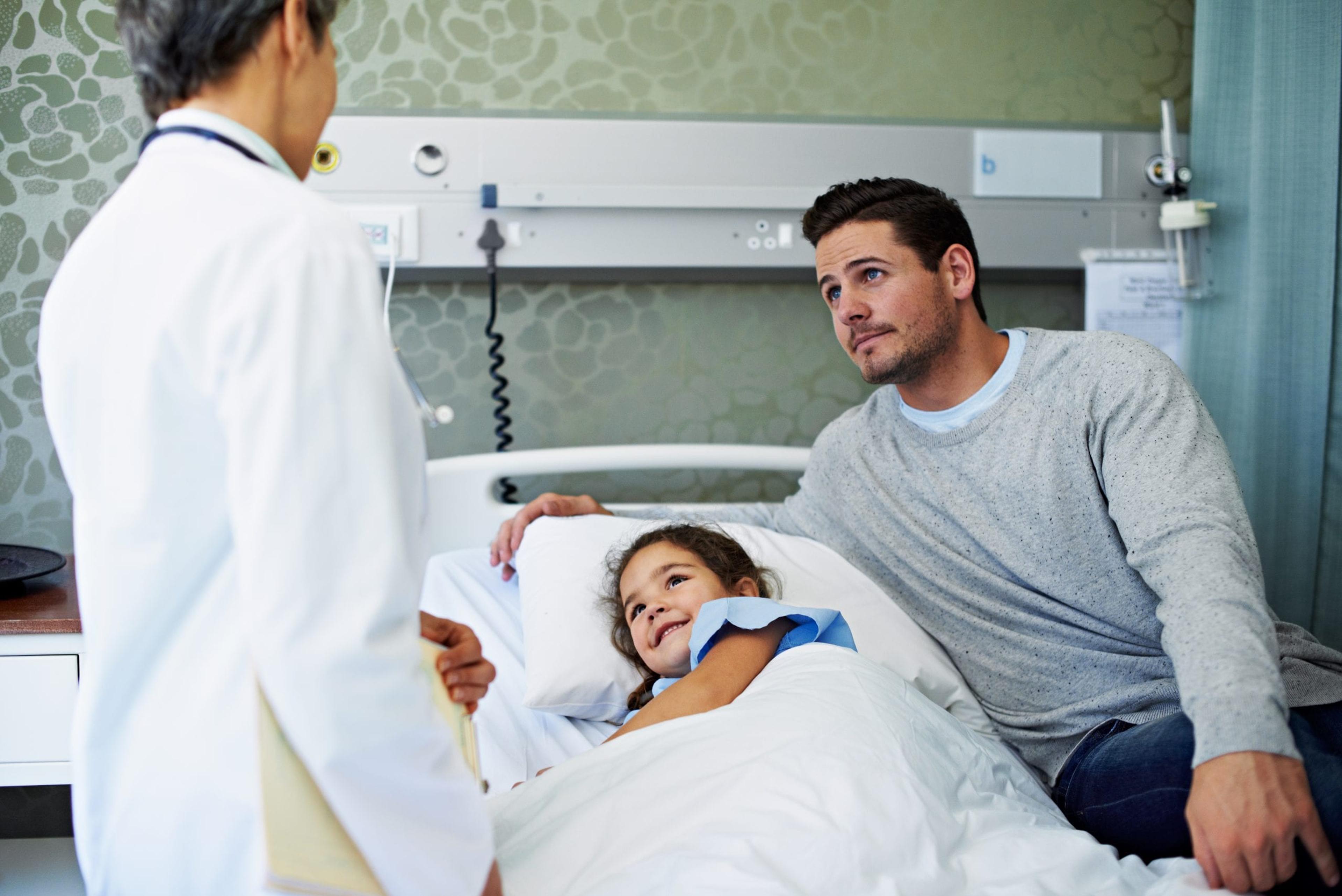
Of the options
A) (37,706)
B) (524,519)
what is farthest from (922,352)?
(37,706)

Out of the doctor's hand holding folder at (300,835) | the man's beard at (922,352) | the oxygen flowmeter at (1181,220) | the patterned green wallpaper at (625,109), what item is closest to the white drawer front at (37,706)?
the patterned green wallpaper at (625,109)

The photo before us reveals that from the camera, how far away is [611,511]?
2.04 m

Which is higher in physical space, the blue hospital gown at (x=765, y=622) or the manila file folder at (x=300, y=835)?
the manila file folder at (x=300, y=835)

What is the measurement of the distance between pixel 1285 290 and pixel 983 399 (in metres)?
0.84

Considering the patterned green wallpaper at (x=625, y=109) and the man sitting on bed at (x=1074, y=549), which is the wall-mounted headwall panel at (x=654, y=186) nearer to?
the patterned green wallpaper at (x=625, y=109)

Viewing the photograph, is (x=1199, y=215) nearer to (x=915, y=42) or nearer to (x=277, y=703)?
(x=915, y=42)

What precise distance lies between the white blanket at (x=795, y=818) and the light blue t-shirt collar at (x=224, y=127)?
693mm

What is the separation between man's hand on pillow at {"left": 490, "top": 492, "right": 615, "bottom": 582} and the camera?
1921mm

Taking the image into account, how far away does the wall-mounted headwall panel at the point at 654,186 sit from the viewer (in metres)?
2.12

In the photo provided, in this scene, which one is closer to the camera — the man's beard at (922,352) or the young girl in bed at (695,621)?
the young girl in bed at (695,621)

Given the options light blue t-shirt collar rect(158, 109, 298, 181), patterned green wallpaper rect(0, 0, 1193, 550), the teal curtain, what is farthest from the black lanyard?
the teal curtain

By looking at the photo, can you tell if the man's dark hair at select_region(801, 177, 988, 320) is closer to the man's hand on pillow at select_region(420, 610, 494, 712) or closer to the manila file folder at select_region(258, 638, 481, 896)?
the man's hand on pillow at select_region(420, 610, 494, 712)

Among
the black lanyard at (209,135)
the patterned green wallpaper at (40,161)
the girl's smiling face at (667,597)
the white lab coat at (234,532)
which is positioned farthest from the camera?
the patterned green wallpaper at (40,161)

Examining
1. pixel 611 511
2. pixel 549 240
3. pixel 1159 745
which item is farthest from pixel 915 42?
pixel 1159 745
